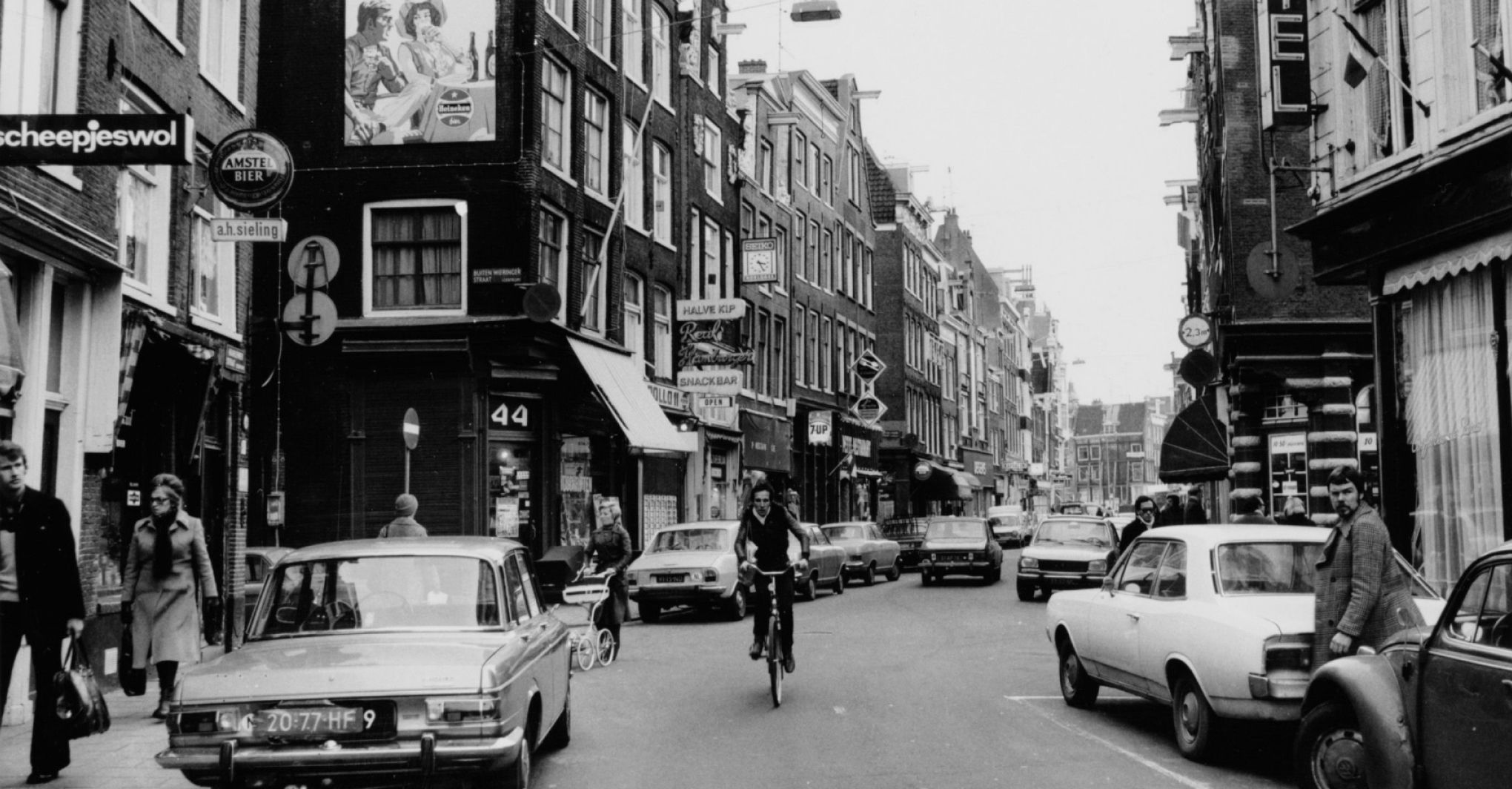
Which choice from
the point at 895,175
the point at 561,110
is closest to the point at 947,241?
the point at 895,175

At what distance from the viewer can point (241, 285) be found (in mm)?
17422

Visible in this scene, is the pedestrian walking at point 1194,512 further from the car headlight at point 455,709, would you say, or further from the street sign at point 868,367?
the street sign at point 868,367

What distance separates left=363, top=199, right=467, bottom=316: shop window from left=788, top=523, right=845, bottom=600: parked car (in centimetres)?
773

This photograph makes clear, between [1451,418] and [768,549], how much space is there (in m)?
6.95

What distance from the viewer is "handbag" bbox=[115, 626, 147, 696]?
1013 cm

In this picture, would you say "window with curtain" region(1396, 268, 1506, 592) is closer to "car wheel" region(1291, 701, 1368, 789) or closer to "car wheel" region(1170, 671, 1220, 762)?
"car wheel" region(1170, 671, 1220, 762)

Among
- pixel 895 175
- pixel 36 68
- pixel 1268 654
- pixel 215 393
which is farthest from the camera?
pixel 895 175

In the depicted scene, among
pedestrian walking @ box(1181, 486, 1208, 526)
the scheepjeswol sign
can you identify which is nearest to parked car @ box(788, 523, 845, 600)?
pedestrian walking @ box(1181, 486, 1208, 526)

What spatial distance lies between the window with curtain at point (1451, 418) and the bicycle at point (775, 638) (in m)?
6.40

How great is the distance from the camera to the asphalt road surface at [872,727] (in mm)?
8484

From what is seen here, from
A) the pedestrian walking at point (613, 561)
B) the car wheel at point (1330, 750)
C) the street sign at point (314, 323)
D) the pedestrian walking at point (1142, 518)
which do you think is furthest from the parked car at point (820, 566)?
the car wheel at point (1330, 750)

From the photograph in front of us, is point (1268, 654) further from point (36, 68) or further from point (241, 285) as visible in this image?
point (241, 285)

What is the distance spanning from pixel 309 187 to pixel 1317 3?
17271mm

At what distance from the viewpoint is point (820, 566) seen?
85.3 feet
